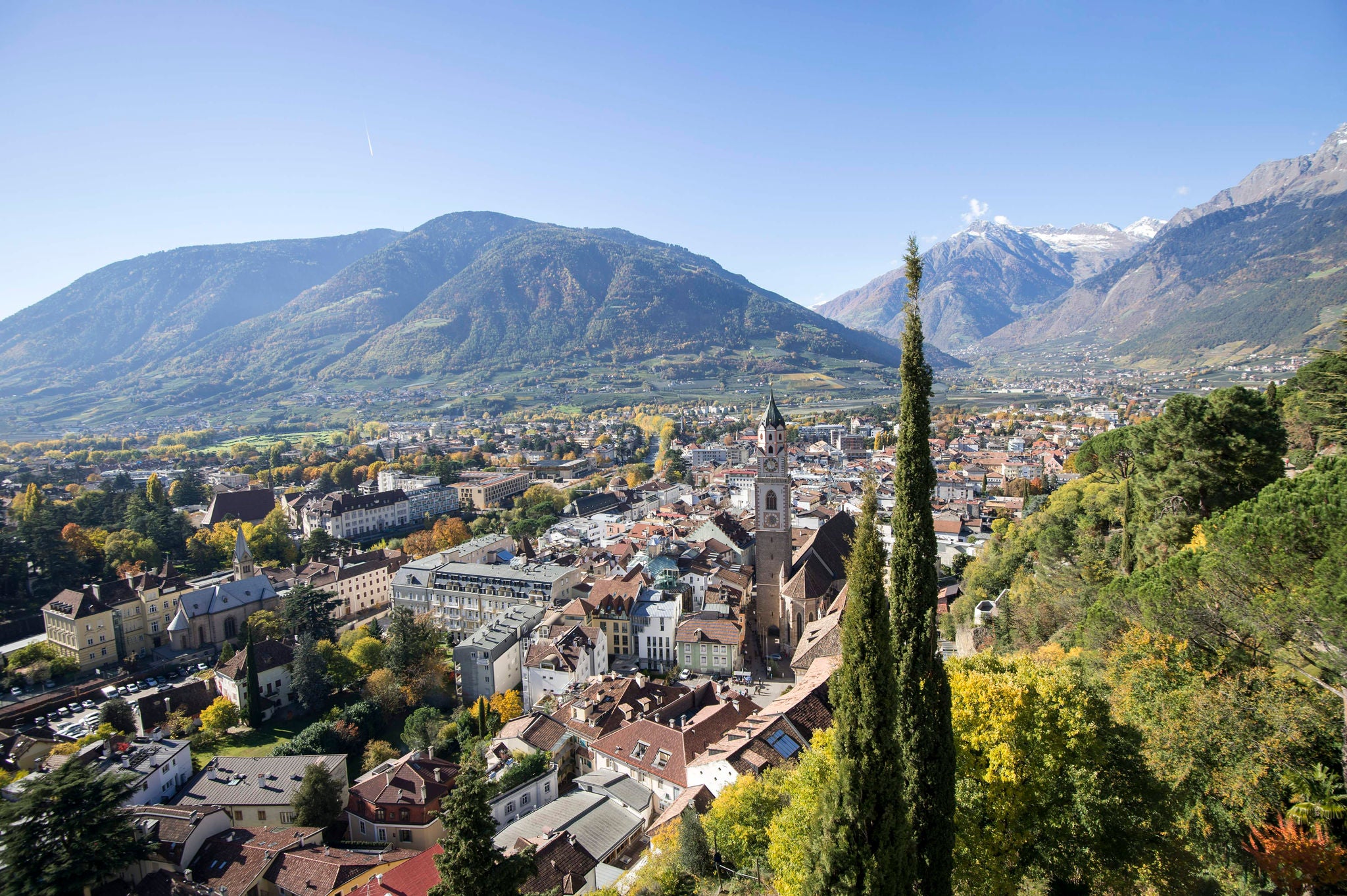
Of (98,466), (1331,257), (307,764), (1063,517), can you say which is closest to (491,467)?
(98,466)

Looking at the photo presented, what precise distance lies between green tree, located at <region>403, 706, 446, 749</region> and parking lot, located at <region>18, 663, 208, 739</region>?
13.4 m

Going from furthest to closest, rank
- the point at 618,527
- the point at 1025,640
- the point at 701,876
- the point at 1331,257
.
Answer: the point at 1331,257
the point at 618,527
the point at 1025,640
the point at 701,876

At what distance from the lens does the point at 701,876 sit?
13.5 m

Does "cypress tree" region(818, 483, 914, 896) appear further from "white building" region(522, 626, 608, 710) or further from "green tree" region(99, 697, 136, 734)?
"green tree" region(99, 697, 136, 734)

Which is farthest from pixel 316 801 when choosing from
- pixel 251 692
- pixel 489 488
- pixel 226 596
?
pixel 489 488

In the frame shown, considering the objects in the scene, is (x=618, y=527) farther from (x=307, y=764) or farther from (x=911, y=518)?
(x=911, y=518)

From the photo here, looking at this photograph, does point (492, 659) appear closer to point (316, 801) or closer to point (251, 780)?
point (316, 801)

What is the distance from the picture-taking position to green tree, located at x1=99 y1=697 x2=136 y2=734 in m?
28.0

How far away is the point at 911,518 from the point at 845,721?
2.52 meters

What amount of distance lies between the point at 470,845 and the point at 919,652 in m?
6.35

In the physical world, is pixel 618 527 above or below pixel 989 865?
below

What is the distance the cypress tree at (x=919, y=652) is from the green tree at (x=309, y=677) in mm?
30134

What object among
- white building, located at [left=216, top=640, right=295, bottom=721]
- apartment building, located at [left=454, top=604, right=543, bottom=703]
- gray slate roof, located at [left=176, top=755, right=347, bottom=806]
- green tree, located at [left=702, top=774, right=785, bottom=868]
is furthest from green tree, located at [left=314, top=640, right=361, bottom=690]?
green tree, located at [left=702, top=774, right=785, bottom=868]

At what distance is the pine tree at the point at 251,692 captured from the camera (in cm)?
2880
